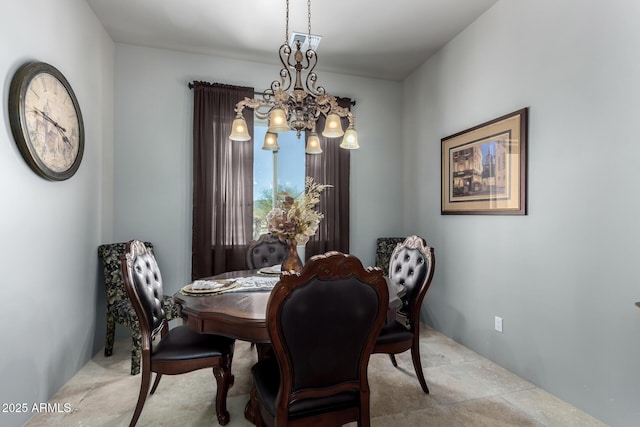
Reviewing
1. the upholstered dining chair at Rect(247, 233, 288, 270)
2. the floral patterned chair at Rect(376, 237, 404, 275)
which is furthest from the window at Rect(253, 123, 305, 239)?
the floral patterned chair at Rect(376, 237, 404, 275)

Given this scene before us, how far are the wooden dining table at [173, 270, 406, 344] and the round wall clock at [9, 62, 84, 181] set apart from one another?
124 cm

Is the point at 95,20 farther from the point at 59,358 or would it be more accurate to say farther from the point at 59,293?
the point at 59,358

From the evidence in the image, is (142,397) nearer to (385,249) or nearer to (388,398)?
(388,398)

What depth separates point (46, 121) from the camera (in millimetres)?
2092

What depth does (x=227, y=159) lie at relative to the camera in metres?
3.50

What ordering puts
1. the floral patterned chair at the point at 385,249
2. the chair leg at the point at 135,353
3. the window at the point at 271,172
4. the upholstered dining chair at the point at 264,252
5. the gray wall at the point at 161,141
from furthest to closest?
the floral patterned chair at the point at 385,249
the window at the point at 271,172
the gray wall at the point at 161,141
the upholstered dining chair at the point at 264,252
the chair leg at the point at 135,353

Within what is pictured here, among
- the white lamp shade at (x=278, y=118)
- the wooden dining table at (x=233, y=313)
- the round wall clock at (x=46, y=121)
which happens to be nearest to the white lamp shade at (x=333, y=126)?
the white lamp shade at (x=278, y=118)

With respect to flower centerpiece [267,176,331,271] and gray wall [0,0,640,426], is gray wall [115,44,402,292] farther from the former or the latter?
flower centerpiece [267,176,331,271]

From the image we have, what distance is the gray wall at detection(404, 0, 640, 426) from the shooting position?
1854mm

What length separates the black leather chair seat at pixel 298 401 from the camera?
4.39 feet

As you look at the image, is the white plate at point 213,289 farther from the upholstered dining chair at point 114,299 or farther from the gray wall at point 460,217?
the gray wall at point 460,217

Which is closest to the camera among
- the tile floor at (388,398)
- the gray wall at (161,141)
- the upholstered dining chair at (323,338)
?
the upholstered dining chair at (323,338)

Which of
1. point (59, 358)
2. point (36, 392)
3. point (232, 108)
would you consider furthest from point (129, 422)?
point (232, 108)

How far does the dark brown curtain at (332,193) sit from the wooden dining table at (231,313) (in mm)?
1887
